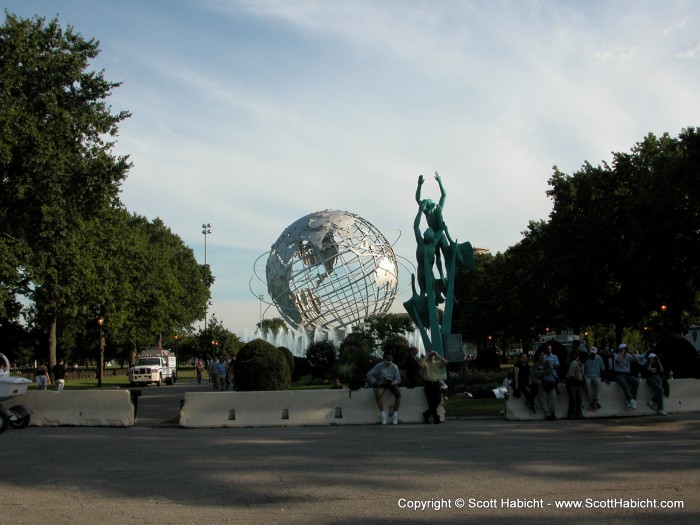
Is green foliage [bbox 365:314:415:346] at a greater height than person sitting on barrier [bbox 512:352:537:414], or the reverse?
green foliage [bbox 365:314:415:346]

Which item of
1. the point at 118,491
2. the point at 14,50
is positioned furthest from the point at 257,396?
the point at 14,50

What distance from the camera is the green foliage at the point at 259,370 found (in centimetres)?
2091

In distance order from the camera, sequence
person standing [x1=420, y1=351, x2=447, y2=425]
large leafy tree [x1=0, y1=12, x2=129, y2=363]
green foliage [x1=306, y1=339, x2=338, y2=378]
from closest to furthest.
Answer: person standing [x1=420, y1=351, x2=447, y2=425] → large leafy tree [x1=0, y1=12, x2=129, y2=363] → green foliage [x1=306, y1=339, x2=338, y2=378]

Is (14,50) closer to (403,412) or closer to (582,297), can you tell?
(403,412)

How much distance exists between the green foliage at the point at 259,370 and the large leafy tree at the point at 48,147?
1180cm

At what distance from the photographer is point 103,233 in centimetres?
4434

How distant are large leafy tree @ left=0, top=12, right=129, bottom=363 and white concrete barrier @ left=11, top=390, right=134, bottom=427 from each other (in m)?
11.8

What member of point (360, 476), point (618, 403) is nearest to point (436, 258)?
point (618, 403)

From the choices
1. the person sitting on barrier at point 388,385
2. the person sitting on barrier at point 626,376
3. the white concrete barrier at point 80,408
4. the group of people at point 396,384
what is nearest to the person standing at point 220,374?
the white concrete barrier at point 80,408

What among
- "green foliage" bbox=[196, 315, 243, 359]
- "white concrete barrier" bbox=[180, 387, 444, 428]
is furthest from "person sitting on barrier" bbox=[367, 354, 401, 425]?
"green foliage" bbox=[196, 315, 243, 359]

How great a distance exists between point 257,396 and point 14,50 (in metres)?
18.0

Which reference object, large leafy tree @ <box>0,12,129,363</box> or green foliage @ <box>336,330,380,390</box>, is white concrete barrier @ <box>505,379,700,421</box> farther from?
large leafy tree @ <box>0,12,129,363</box>

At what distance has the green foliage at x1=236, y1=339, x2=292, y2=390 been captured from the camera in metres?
20.9

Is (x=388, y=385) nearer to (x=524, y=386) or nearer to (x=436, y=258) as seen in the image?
(x=524, y=386)
